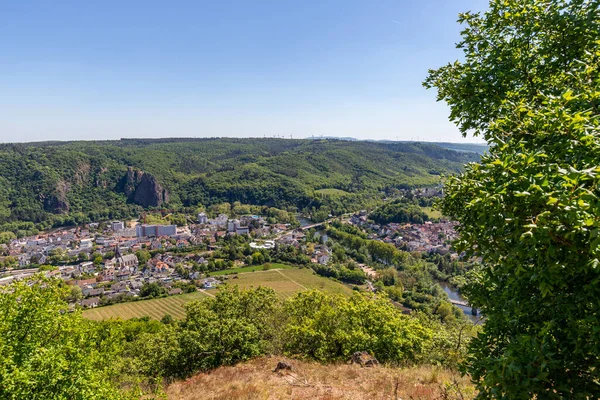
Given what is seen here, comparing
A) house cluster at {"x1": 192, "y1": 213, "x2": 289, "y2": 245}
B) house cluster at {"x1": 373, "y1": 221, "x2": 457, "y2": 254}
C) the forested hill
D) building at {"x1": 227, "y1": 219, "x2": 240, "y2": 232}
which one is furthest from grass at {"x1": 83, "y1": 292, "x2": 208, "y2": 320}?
the forested hill

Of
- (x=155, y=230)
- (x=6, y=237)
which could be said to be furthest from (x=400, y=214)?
(x=6, y=237)

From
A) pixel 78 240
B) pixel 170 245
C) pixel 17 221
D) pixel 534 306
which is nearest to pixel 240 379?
pixel 534 306

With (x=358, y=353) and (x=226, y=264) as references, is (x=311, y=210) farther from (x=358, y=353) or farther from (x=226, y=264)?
(x=358, y=353)

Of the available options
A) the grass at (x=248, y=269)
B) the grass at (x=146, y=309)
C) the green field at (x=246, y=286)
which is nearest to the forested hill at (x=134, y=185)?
the grass at (x=248, y=269)

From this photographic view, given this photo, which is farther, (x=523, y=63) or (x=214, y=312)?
(x=214, y=312)

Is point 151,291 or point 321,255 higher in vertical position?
point 321,255

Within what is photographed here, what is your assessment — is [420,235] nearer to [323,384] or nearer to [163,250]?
[163,250]

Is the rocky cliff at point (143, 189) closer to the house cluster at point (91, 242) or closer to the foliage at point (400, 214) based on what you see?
the house cluster at point (91, 242)

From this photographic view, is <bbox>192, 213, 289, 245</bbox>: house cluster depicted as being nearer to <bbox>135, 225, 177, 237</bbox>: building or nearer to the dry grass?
<bbox>135, 225, 177, 237</bbox>: building
